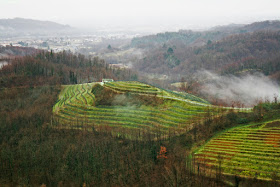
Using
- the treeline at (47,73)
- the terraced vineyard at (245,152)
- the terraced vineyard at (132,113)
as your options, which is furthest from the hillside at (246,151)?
the treeline at (47,73)

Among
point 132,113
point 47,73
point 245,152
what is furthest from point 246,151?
point 47,73

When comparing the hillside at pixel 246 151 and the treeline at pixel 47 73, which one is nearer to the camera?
the hillside at pixel 246 151

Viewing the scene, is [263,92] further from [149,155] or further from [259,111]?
[149,155]

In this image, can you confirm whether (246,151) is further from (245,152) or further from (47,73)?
(47,73)

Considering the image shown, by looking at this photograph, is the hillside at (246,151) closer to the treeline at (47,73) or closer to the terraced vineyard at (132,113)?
the terraced vineyard at (132,113)

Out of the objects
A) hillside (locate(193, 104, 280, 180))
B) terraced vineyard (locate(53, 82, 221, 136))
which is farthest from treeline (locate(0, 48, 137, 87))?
hillside (locate(193, 104, 280, 180))

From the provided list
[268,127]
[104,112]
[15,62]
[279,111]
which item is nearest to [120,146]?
[104,112]

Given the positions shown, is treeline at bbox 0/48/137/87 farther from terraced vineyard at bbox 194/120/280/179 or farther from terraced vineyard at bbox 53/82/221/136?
terraced vineyard at bbox 194/120/280/179

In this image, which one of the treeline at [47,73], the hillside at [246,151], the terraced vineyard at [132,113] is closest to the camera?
the hillside at [246,151]
